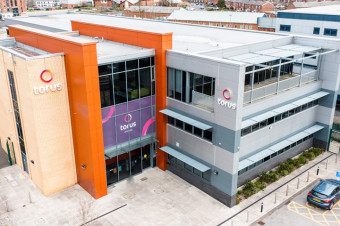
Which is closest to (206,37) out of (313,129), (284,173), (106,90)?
(313,129)

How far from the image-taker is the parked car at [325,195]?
21094mm

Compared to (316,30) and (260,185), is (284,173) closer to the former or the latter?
(260,185)

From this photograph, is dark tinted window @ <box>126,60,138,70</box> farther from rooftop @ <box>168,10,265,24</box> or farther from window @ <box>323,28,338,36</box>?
rooftop @ <box>168,10,265,24</box>

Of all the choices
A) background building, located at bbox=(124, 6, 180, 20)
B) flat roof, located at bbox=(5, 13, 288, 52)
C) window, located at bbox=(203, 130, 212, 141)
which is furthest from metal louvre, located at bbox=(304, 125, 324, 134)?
background building, located at bbox=(124, 6, 180, 20)

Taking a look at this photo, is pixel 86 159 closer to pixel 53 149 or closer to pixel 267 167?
pixel 53 149

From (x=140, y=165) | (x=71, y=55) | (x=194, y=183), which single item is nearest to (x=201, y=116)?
(x=194, y=183)

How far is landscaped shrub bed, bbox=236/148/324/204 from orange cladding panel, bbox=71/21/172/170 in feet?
22.6

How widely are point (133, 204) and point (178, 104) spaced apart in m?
7.82

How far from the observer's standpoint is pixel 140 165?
25812 millimetres

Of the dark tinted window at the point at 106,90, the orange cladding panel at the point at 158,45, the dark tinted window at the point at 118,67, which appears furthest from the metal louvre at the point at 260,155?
the dark tinted window at the point at 118,67

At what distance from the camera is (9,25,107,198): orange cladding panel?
19953 millimetres

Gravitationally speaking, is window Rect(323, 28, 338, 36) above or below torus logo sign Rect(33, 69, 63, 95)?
above

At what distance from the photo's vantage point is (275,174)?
24.7m

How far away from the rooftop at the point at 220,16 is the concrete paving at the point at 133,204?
57213 millimetres
